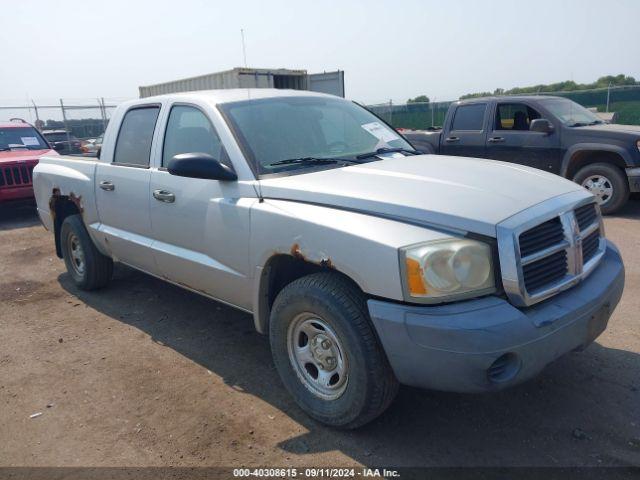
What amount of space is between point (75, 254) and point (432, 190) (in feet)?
14.1

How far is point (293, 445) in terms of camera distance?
9.53 ft

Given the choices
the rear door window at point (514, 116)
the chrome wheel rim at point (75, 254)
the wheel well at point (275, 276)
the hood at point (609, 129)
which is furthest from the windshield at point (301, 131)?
the rear door window at point (514, 116)

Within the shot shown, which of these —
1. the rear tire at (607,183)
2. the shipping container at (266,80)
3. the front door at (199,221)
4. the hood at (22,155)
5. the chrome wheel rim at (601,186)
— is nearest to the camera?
the front door at (199,221)

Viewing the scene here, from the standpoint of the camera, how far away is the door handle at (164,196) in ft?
12.7

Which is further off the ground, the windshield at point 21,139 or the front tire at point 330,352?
the windshield at point 21,139

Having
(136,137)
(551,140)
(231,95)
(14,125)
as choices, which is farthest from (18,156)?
(551,140)

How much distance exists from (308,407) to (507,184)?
5.68 ft

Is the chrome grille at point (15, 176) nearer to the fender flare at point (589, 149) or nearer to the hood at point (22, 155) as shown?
the hood at point (22, 155)

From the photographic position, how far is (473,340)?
7.80ft

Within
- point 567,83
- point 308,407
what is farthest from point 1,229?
point 567,83

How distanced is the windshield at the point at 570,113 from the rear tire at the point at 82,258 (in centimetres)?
718

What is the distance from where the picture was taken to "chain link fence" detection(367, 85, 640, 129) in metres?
18.9

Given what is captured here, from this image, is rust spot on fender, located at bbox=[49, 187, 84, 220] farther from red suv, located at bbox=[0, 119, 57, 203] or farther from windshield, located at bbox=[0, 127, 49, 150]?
windshield, located at bbox=[0, 127, 49, 150]

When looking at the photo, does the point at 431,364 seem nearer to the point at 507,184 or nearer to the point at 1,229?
the point at 507,184
